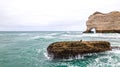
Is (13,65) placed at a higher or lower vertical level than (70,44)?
lower

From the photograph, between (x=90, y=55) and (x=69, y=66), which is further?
(x=90, y=55)

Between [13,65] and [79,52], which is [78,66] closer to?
[79,52]

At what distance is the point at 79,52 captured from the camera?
870 inches

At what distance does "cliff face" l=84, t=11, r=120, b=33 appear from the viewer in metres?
A: 87.4

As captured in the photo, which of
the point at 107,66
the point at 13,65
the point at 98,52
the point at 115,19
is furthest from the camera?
the point at 115,19

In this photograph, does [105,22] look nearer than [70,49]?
No

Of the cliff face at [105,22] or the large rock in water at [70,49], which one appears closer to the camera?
the large rock in water at [70,49]

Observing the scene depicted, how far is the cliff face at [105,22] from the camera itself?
87.4 meters

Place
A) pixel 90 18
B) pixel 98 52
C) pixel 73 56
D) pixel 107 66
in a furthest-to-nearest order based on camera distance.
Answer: pixel 90 18, pixel 98 52, pixel 73 56, pixel 107 66

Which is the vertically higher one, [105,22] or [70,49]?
[105,22]

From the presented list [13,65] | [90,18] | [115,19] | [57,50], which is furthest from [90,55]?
[90,18]

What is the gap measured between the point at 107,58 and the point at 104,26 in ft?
229

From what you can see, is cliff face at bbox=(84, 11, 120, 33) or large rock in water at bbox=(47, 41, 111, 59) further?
cliff face at bbox=(84, 11, 120, 33)

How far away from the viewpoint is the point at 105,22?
91.0 m
